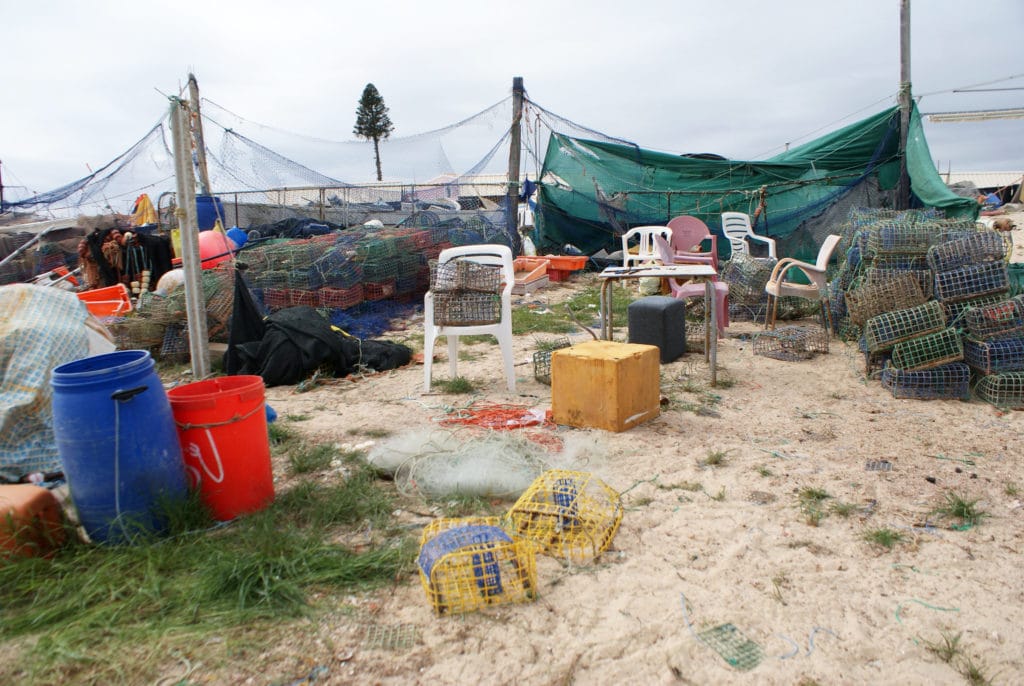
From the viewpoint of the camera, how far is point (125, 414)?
7.95 ft

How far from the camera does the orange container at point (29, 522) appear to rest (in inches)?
93.2

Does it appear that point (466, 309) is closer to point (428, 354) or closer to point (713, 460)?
point (428, 354)

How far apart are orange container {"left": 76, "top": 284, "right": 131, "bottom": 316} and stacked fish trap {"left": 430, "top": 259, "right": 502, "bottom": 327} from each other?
161 inches

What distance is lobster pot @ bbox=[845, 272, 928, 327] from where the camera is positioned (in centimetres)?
478

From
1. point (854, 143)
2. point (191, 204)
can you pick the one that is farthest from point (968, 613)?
point (854, 143)

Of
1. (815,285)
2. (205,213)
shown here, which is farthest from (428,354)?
(205,213)

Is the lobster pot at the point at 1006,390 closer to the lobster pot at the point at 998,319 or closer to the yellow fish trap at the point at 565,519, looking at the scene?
the lobster pot at the point at 998,319

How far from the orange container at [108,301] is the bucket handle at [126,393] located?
5175 millimetres

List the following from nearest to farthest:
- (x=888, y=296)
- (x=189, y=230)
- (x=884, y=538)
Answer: (x=884, y=538) → (x=189, y=230) → (x=888, y=296)

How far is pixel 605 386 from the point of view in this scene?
3.91 meters

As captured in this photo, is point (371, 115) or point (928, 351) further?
point (371, 115)

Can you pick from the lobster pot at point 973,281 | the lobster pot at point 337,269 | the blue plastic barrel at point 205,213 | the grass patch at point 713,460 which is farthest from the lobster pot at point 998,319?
the blue plastic barrel at point 205,213

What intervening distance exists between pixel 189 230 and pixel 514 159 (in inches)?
381

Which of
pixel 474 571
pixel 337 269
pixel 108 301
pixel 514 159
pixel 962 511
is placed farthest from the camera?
pixel 514 159
